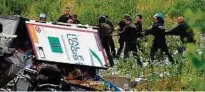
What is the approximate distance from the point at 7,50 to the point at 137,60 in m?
4.60

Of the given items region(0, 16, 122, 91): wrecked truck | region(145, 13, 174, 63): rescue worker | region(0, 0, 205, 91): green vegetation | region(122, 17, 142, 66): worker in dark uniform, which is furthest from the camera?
region(122, 17, 142, 66): worker in dark uniform

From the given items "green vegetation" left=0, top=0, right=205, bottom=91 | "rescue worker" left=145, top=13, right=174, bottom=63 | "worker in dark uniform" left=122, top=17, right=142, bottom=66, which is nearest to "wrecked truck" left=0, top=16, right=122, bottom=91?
"green vegetation" left=0, top=0, right=205, bottom=91

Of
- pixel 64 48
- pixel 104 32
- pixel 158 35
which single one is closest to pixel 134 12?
pixel 104 32

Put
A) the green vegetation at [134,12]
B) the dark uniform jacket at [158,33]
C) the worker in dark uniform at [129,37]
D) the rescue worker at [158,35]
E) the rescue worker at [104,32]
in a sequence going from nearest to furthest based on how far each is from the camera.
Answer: the green vegetation at [134,12]
the rescue worker at [158,35]
the dark uniform jacket at [158,33]
the worker in dark uniform at [129,37]
the rescue worker at [104,32]

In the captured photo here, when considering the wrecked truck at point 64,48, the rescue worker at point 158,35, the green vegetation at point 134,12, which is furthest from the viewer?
the rescue worker at point 158,35

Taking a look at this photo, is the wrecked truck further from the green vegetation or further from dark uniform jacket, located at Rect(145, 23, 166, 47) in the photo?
dark uniform jacket, located at Rect(145, 23, 166, 47)

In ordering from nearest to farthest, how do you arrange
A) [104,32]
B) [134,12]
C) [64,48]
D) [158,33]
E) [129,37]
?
[64,48], [158,33], [129,37], [104,32], [134,12]

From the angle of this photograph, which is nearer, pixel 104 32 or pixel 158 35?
pixel 158 35

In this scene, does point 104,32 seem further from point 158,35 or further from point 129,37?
point 158,35

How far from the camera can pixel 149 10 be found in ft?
85.4

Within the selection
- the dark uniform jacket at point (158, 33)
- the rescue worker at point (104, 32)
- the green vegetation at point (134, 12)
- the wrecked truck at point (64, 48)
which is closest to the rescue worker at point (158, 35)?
the dark uniform jacket at point (158, 33)

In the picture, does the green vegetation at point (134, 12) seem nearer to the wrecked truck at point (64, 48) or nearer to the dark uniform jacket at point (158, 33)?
the dark uniform jacket at point (158, 33)

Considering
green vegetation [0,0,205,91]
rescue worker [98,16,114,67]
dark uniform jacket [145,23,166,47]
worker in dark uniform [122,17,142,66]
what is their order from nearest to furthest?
green vegetation [0,0,205,91]
dark uniform jacket [145,23,166,47]
worker in dark uniform [122,17,142,66]
rescue worker [98,16,114,67]

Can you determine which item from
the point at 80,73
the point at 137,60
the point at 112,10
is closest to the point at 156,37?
the point at 137,60
